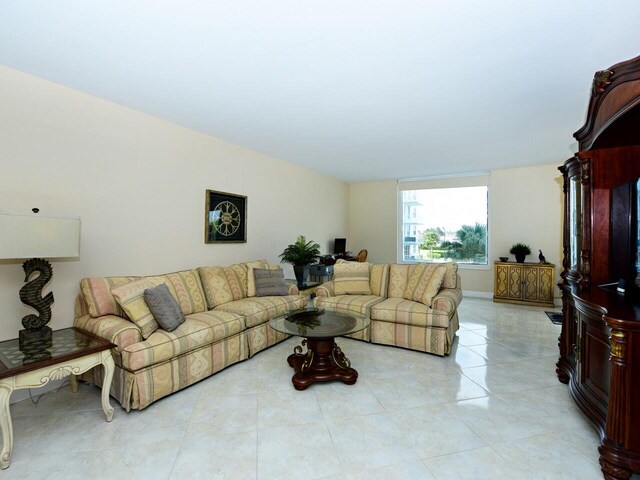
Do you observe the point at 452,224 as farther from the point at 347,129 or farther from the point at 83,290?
the point at 83,290

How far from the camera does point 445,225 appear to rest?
683cm

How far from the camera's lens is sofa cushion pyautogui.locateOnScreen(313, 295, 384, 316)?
3.68 metres

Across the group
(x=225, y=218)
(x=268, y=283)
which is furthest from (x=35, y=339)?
(x=225, y=218)

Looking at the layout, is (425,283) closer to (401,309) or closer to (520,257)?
(401,309)

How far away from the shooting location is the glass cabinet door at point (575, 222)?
252cm

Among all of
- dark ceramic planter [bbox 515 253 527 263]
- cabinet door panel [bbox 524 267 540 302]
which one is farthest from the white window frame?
cabinet door panel [bbox 524 267 540 302]

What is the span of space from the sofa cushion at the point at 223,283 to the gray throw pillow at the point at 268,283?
16 cm

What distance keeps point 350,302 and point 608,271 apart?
2.34m

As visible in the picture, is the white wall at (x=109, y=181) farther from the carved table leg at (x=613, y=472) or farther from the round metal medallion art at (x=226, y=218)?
the carved table leg at (x=613, y=472)

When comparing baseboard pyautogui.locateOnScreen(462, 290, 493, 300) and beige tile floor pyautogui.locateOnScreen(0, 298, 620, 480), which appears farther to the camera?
baseboard pyautogui.locateOnScreen(462, 290, 493, 300)

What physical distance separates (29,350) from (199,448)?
126 cm

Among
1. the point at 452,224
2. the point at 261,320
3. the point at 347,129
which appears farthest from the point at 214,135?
the point at 452,224

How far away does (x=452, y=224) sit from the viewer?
6.75 metres

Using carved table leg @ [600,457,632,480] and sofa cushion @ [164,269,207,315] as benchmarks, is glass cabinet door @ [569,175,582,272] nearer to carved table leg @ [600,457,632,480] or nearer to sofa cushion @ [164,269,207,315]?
carved table leg @ [600,457,632,480]
